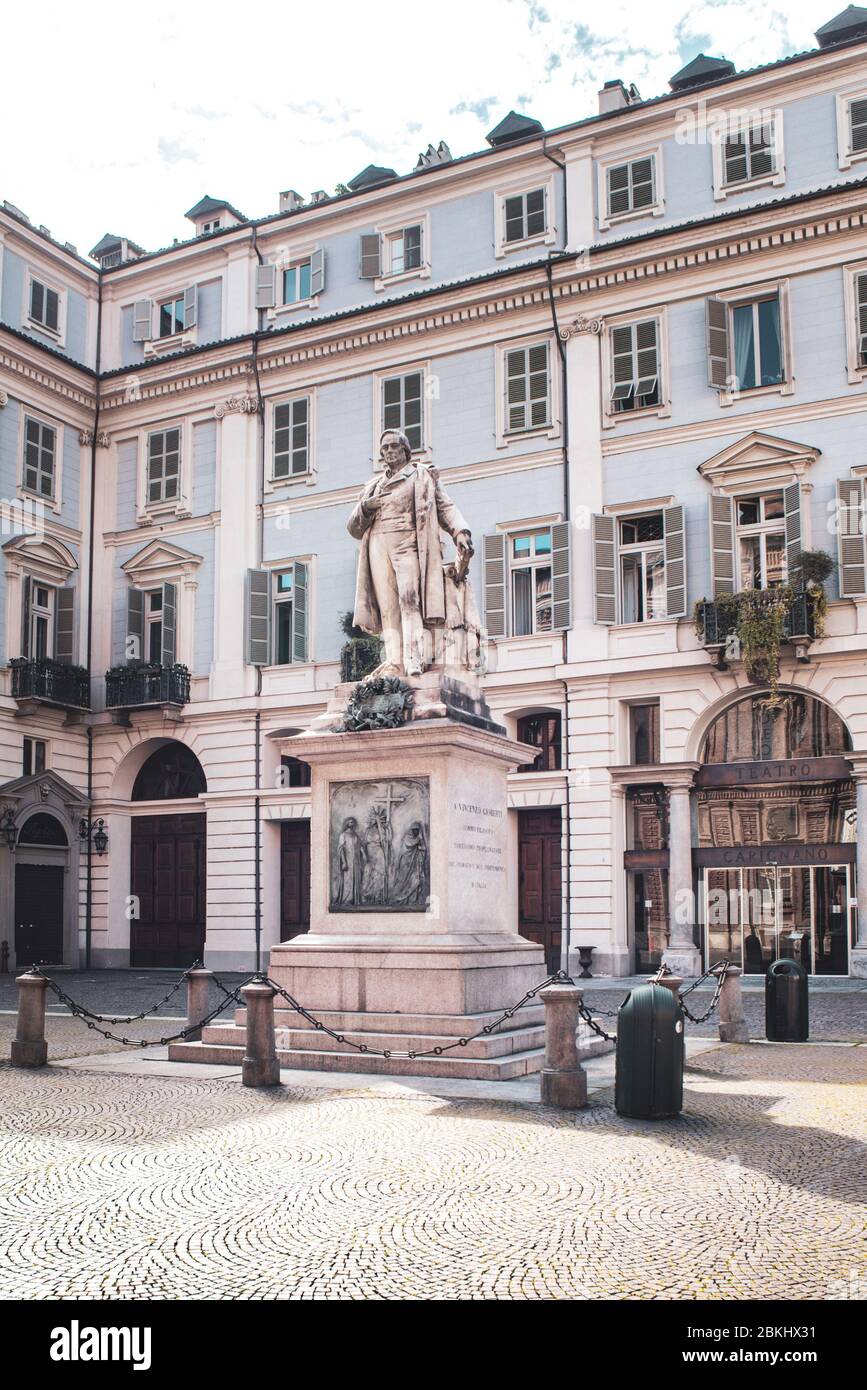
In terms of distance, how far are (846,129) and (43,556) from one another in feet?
65.4

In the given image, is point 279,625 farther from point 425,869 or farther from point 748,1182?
point 748,1182

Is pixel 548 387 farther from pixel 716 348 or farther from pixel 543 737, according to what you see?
pixel 543 737

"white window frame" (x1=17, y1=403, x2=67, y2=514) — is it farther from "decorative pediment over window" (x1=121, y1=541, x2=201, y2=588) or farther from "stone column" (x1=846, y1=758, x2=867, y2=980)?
"stone column" (x1=846, y1=758, x2=867, y2=980)

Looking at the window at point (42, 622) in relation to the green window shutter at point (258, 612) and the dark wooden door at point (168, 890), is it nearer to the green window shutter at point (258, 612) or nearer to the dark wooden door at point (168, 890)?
the dark wooden door at point (168, 890)

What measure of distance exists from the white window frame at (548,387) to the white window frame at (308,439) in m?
4.91

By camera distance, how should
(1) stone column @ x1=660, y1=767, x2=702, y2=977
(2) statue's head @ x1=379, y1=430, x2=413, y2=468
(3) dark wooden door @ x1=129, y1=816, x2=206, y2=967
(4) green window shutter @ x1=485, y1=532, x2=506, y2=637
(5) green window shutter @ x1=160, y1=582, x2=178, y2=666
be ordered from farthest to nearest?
(5) green window shutter @ x1=160, y1=582, x2=178, y2=666 → (3) dark wooden door @ x1=129, y1=816, x2=206, y2=967 → (4) green window shutter @ x1=485, y1=532, x2=506, y2=637 → (1) stone column @ x1=660, y1=767, x2=702, y2=977 → (2) statue's head @ x1=379, y1=430, x2=413, y2=468

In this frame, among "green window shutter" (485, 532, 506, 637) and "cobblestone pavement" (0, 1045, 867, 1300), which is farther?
"green window shutter" (485, 532, 506, 637)

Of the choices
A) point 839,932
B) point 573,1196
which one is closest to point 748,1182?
point 573,1196

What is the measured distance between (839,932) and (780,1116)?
645 inches

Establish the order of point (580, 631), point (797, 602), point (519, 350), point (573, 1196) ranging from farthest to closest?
point (519, 350) < point (580, 631) < point (797, 602) < point (573, 1196)

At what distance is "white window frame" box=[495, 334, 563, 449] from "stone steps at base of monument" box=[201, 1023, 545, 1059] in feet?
61.7

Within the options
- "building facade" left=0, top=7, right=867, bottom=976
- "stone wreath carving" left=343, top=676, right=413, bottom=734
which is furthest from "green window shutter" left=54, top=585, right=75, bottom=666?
"stone wreath carving" left=343, top=676, right=413, bottom=734

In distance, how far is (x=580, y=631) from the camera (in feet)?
89.6

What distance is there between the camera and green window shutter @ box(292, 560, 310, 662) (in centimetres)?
3078
